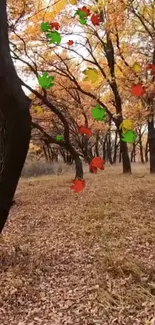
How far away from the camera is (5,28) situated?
2.27m

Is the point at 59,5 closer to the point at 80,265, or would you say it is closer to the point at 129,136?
the point at 129,136

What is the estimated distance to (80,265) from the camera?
4.00 meters

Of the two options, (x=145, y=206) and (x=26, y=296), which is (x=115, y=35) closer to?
(x=145, y=206)

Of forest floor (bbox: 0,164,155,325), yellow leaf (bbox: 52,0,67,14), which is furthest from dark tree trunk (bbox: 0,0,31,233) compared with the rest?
yellow leaf (bbox: 52,0,67,14)

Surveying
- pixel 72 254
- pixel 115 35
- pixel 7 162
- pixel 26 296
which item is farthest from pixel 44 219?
pixel 115 35

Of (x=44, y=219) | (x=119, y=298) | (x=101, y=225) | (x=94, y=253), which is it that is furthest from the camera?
(x=44, y=219)

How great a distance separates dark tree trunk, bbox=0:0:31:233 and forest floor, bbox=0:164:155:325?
53.5 inches

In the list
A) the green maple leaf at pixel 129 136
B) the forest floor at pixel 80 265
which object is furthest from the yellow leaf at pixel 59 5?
the forest floor at pixel 80 265

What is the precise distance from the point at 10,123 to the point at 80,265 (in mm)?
2383

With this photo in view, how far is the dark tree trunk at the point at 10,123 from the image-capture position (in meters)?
2.18

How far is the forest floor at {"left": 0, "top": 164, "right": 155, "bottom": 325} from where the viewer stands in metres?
3.04

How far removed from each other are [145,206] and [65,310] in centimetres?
375

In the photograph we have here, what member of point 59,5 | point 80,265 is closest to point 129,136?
point 80,265

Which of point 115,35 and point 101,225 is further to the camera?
point 115,35
